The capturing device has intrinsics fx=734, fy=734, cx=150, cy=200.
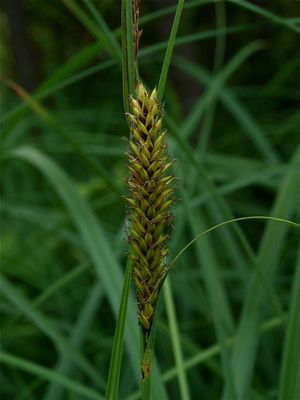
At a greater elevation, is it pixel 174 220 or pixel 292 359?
pixel 174 220

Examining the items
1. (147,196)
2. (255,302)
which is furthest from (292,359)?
(147,196)

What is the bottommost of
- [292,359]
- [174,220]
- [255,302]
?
[292,359]

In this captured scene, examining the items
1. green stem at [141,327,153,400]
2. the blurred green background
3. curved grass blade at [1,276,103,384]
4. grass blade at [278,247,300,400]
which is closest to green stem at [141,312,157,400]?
green stem at [141,327,153,400]

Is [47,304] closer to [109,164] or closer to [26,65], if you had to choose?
[109,164]

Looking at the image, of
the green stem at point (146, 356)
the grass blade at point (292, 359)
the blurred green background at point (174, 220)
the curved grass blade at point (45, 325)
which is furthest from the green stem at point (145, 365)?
the curved grass blade at point (45, 325)

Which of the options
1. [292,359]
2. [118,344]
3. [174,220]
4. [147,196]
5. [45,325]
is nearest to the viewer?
[147,196]

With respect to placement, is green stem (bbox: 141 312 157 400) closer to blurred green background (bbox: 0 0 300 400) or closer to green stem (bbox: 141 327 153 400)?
green stem (bbox: 141 327 153 400)

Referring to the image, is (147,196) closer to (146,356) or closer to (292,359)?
(146,356)
